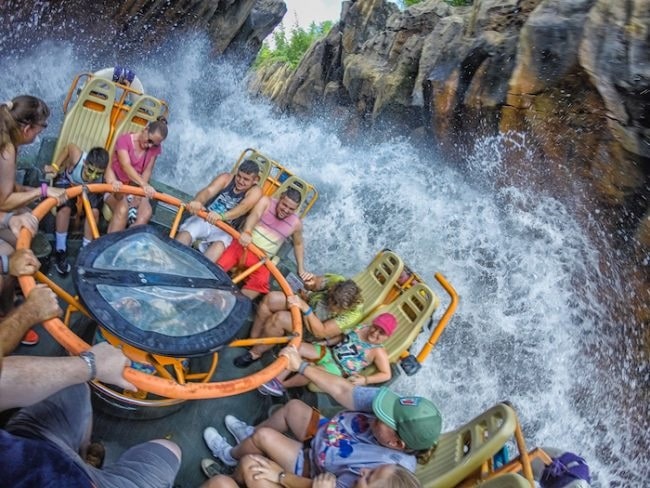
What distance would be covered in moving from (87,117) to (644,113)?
592cm

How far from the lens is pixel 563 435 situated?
4887 mm

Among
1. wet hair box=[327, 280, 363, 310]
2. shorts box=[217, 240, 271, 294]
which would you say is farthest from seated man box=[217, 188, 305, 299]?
wet hair box=[327, 280, 363, 310]

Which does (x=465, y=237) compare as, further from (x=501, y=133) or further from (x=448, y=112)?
(x=448, y=112)

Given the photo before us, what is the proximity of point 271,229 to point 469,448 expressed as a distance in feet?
7.67

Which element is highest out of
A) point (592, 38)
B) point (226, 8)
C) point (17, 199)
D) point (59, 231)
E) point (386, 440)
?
point (226, 8)

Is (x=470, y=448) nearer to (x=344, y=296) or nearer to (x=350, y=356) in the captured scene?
(x=350, y=356)

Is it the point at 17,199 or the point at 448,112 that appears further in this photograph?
the point at 448,112

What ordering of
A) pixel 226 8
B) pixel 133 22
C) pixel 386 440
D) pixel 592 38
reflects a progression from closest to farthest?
pixel 386 440
pixel 592 38
pixel 133 22
pixel 226 8

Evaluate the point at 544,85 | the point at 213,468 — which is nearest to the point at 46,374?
the point at 213,468

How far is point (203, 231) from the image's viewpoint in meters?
3.66

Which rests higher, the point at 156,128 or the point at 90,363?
the point at 156,128

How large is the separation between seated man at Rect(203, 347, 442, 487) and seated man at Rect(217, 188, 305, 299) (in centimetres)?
121

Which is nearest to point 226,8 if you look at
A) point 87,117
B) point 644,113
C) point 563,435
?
point 87,117

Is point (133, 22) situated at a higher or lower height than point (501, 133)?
higher
